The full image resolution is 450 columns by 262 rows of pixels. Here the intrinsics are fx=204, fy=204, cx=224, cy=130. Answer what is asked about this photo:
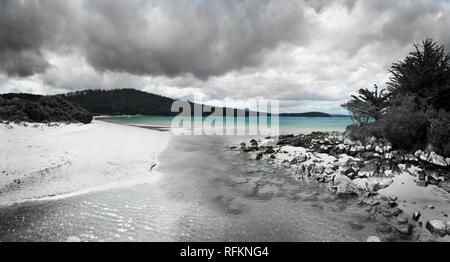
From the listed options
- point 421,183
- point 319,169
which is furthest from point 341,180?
point 421,183

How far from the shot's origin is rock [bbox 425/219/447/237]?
205 inches

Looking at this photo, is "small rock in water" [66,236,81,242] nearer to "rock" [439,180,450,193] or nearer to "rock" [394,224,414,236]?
"rock" [394,224,414,236]

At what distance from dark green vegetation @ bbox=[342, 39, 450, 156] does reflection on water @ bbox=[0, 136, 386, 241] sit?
6.43 meters

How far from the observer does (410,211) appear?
648cm

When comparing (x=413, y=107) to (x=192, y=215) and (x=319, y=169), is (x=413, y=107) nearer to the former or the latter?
(x=319, y=169)

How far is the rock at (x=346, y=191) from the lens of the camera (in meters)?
8.07

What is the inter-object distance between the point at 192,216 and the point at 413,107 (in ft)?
47.7

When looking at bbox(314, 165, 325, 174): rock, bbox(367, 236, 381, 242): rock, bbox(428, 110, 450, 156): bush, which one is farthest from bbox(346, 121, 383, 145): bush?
bbox(367, 236, 381, 242): rock

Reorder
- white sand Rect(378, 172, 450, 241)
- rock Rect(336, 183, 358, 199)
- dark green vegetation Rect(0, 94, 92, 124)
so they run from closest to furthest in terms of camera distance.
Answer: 1. white sand Rect(378, 172, 450, 241)
2. rock Rect(336, 183, 358, 199)
3. dark green vegetation Rect(0, 94, 92, 124)

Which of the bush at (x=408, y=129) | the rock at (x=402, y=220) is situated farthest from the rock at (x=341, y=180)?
the bush at (x=408, y=129)

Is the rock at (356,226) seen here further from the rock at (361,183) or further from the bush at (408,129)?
the bush at (408,129)
